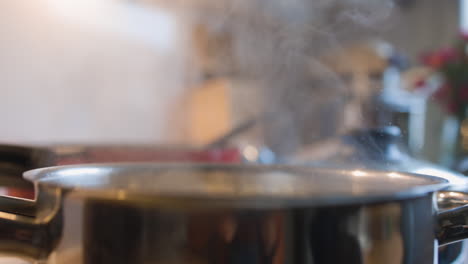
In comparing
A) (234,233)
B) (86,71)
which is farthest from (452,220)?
(86,71)

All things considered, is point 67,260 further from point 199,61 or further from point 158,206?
point 199,61

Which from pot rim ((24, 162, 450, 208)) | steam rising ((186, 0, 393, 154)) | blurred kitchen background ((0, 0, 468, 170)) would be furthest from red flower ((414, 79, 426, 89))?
pot rim ((24, 162, 450, 208))

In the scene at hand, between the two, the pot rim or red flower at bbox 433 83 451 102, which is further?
red flower at bbox 433 83 451 102

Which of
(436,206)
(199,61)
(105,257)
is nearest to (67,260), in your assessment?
(105,257)

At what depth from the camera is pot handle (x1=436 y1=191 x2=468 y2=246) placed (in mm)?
158

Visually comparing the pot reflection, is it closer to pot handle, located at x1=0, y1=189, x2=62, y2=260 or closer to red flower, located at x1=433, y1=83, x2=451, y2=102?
pot handle, located at x1=0, y1=189, x2=62, y2=260

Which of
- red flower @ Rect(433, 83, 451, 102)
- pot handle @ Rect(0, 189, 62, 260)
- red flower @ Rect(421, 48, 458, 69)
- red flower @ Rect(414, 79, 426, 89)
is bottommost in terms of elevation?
pot handle @ Rect(0, 189, 62, 260)

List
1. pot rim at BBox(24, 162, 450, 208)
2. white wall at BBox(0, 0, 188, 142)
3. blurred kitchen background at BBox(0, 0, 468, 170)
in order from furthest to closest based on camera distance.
→ 1. blurred kitchen background at BBox(0, 0, 468, 170)
2. white wall at BBox(0, 0, 188, 142)
3. pot rim at BBox(24, 162, 450, 208)

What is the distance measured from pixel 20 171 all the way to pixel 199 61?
72 cm

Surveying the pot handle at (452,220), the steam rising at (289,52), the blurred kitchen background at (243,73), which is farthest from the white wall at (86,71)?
the pot handle at (452,220)

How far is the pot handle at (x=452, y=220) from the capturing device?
0.16 metres

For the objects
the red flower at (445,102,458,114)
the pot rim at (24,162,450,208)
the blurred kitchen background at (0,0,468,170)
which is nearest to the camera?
the pot rim at (24,162,450,208)

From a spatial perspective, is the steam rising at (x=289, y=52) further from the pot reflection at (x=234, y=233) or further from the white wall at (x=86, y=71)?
the pot reflection at (x=234, y=233)

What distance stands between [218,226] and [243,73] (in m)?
0.83
